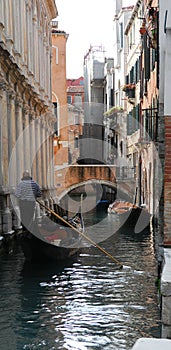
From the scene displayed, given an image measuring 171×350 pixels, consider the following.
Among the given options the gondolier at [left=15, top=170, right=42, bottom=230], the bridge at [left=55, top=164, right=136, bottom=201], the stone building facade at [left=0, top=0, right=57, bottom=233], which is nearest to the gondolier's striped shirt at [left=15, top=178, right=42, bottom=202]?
the gondolier at [left=15, top=170, right=42, bottom=230]

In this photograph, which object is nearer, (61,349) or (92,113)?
(61,349)

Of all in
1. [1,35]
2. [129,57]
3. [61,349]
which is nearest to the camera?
[61,349]

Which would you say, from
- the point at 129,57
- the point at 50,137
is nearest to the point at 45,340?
the point at 50,137

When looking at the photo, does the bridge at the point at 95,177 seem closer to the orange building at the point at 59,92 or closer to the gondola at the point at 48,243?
the orange building at the point at 59,92

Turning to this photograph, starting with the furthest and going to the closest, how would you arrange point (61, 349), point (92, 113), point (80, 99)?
point (80, 99) < point (92, 113) < point (61, 349)

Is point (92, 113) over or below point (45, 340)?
over

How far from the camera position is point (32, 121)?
14.1 metres

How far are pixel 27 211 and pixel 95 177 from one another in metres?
11.8

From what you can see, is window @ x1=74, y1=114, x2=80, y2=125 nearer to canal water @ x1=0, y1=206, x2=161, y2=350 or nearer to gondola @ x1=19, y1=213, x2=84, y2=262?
canal water @ x1=0, y1=206, x2=161, y2=350

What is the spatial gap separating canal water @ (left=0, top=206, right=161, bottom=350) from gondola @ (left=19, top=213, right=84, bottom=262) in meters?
0.18

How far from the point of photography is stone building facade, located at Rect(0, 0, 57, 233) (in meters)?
9.73

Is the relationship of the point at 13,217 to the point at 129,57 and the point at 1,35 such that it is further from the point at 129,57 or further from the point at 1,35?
the point at 129,57

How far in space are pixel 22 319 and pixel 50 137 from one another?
1333cm

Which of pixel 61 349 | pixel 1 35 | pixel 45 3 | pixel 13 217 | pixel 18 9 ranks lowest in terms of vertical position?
pixel 61 349
